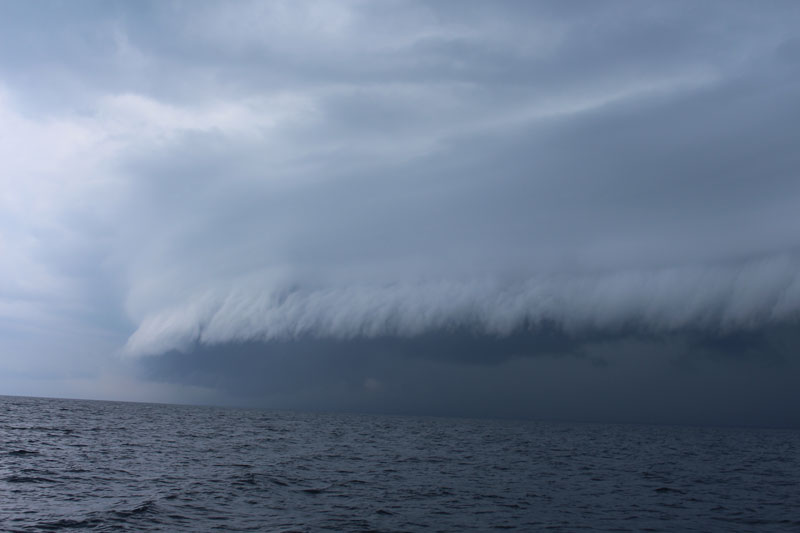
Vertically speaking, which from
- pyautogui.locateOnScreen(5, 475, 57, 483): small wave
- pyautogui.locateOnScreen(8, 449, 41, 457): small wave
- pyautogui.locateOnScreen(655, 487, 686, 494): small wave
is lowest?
pyautogui.locateOnScreen(655, 487, 686, 494): small wave

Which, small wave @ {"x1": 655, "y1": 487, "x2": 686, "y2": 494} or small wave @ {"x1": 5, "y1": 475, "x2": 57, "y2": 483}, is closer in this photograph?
small wave @ {"x1": 5, "y1": 475, "x2": 57, "y2": 483}

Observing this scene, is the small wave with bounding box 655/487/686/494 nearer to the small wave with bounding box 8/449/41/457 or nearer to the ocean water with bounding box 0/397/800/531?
the ocean water with bounding box 0/397/800/531

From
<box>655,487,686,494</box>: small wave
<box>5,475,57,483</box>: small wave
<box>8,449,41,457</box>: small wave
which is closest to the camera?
Result: <box>5,475,57,483</box>: small wave

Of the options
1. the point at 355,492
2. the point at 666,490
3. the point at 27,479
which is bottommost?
the point at 666,490

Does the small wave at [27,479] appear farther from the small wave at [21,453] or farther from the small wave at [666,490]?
the small wave at [666,490]

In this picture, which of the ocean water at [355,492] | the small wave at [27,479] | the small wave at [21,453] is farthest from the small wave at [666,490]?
the small wave at [21,453]

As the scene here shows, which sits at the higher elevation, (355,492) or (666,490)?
(355,492)

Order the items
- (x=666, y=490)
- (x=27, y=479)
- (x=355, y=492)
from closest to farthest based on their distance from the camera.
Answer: (x=27, y=479) < (x=355, y=492) < (x=666, y=490)

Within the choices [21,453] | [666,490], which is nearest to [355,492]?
[666,490]

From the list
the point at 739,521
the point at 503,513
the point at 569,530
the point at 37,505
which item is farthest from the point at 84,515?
the point at 739,521

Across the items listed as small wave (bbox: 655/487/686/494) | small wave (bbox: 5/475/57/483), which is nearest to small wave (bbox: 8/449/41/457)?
small wave (bbox: 5/475/57/483)

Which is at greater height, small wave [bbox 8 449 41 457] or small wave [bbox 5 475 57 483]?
small wave [bbox 5 475 57 483]

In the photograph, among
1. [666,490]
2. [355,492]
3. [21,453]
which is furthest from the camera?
[21,453]

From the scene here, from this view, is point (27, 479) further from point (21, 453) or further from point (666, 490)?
point (666, 490)
